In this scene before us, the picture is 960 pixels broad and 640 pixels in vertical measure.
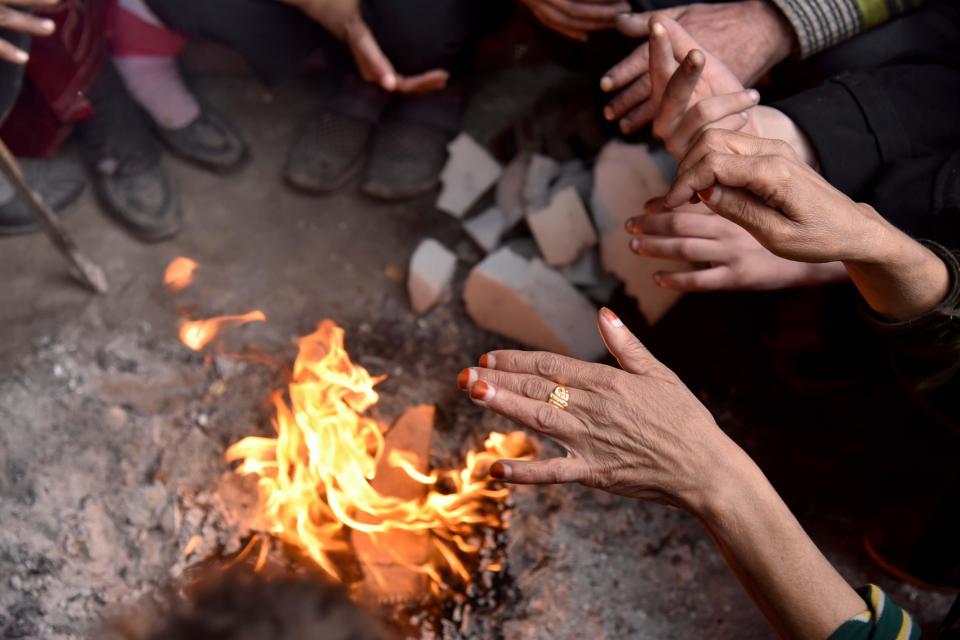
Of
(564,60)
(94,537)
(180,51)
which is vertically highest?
(564,60)

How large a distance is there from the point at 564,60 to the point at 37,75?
1.80 metres

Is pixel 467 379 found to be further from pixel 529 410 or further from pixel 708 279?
pixel 708 279

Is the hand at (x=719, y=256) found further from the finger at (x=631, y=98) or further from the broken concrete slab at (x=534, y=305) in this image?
the broken concrete slab at (x=534, y=305)

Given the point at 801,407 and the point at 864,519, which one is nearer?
the point at 864,519

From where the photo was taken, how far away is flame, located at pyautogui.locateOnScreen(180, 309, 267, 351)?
8.08 ft

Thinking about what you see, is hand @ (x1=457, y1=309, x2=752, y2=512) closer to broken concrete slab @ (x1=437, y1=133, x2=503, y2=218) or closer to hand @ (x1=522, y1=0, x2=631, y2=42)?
hand @ (x1=522, y1=0, x2=631, y2=42)

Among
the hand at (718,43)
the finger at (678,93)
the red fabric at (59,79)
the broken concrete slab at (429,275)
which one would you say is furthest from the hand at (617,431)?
the red fabric at (59,79)

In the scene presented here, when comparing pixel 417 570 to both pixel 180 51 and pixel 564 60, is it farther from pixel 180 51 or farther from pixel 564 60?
pixel 180 51

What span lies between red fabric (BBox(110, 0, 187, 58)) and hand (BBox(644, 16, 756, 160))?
1.91m

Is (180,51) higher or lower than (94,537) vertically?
higher

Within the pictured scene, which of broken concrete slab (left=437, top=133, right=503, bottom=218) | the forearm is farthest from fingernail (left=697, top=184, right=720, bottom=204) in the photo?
broken concrete slab (left=437, top=133, right=503, bottom=218)

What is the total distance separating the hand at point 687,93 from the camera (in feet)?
5.61

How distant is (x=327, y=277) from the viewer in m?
2.77

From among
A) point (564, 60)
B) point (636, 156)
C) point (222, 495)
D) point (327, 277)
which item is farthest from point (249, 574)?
point (564, 60)
